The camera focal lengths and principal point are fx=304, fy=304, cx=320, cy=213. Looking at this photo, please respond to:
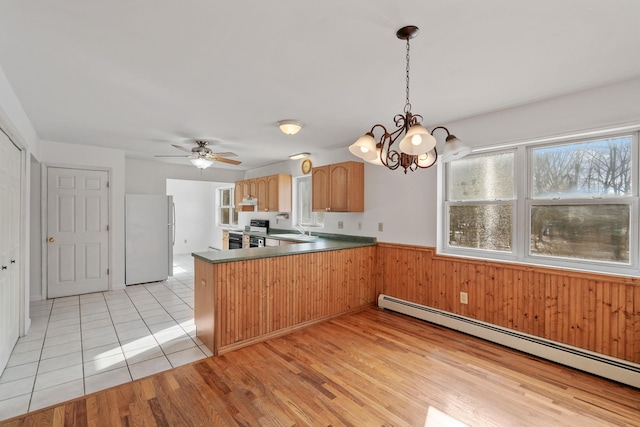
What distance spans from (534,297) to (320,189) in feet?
9.78

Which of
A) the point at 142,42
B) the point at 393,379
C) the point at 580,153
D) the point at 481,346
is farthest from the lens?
the point at 481,346

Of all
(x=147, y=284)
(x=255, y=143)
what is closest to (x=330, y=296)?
(x=255, y=143)

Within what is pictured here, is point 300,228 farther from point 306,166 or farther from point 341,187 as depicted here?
point 341,187

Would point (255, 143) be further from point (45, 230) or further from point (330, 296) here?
point (45, 230)

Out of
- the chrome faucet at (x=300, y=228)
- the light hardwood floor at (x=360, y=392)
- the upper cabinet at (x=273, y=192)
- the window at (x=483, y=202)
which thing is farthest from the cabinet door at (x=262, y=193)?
the window at (x=483, y=202)

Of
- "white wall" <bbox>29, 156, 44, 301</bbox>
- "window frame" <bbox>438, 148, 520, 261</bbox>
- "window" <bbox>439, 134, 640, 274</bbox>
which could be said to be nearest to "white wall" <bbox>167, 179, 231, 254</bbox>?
"white wall" <bbox>29, 156, 44, 301</bbox>

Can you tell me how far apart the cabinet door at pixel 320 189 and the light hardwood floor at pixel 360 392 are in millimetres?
2202

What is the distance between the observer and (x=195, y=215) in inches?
347

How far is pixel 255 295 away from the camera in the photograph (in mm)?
3016

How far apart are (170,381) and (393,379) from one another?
1.72 m

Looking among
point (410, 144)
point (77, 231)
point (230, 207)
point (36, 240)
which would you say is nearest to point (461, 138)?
point (410, 144)

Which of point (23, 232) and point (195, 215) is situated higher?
point (195, 215)

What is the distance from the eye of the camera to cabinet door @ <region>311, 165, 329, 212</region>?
15.1 feet

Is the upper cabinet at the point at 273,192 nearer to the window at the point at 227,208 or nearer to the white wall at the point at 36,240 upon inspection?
the window at the point at 227,208
